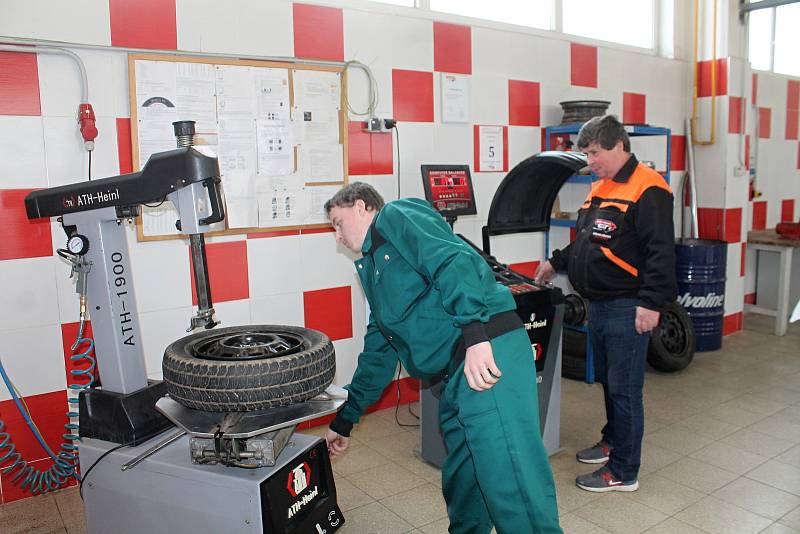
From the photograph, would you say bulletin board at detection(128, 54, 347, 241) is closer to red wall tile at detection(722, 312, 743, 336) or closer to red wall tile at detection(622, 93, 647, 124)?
red wall tile at detection(622, 93, 647, 124)

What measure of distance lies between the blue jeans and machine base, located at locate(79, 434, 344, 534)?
1.39m

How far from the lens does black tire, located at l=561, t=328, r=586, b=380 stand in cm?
475

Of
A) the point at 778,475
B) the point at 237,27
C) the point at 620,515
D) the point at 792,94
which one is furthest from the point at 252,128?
the point at 792,94

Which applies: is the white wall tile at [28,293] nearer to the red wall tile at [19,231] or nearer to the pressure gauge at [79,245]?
the red wall tile at [19,231]

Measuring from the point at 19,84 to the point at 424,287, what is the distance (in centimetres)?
216

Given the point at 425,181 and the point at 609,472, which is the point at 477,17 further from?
the point at 609,472

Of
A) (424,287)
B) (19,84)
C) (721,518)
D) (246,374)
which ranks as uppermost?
(19,84)

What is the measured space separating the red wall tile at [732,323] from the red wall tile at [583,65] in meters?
2.45

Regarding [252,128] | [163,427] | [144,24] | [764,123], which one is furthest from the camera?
[764,123]

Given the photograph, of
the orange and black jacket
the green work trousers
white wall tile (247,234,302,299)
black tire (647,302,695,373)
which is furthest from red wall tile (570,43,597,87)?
the green work trousers

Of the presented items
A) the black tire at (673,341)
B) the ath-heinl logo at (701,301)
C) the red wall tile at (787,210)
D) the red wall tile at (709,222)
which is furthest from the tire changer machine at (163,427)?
the red wall tile at (787,210)

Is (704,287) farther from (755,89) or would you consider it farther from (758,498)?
(758,498)

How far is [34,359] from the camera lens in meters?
3.13

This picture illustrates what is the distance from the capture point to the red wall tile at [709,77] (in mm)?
5629
